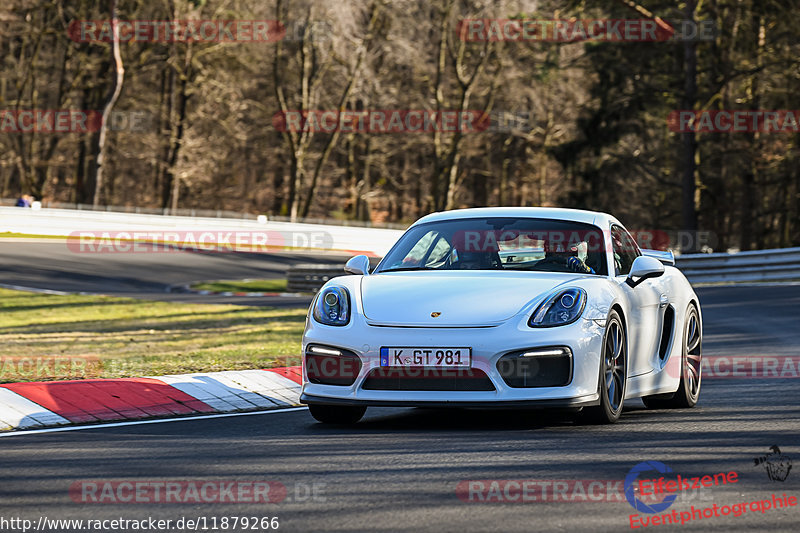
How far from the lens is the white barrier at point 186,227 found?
35000 mm

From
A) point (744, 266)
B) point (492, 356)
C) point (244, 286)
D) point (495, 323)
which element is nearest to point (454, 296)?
point (495, 323)

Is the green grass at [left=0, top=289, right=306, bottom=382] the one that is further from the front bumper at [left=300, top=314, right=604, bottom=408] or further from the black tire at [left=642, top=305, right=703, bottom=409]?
the black tire at [left=642, top=305, right=703, bottom=409]

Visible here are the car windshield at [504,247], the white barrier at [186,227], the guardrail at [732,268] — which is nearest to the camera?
the car windshield at [504,247]

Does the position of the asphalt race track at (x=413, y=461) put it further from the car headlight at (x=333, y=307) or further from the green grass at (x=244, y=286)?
the green grass at (x=244, y=286)

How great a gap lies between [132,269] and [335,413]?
23.7 meters

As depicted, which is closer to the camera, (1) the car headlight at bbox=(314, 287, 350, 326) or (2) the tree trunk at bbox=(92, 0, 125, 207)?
(1) the car headlight at bbox=(314, 287, 350, 326)

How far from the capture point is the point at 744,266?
28844mm

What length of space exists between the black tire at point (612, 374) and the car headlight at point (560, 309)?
10.1 inches

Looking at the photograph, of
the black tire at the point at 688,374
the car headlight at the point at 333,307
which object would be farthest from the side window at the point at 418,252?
the black tire at the point at 688,374

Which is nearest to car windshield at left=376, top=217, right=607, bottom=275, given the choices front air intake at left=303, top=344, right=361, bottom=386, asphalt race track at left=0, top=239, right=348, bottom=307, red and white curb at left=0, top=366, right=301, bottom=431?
front air intake at left=303, top=344, right=361, bottom=386

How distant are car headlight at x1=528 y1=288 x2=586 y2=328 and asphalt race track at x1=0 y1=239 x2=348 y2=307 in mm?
15496

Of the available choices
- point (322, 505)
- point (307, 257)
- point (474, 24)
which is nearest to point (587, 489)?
point (322, 505)

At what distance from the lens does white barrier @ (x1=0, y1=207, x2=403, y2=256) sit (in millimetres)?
35000

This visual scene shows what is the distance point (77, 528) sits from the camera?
4.53m
